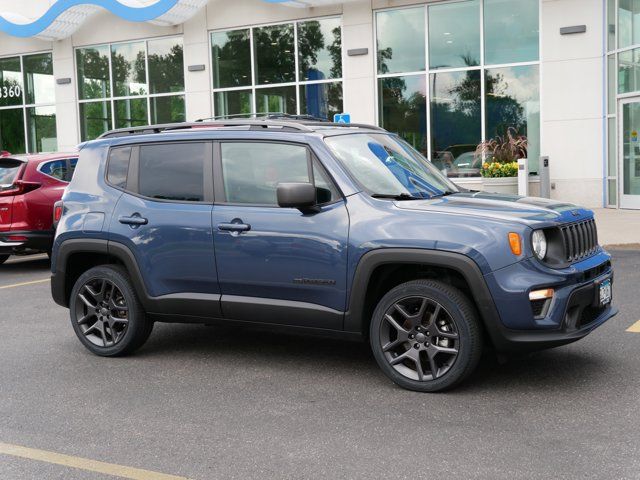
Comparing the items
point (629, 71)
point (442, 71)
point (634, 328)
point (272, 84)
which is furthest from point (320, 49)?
point (634, 328)

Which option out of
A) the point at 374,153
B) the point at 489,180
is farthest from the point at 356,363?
the point at 489,180

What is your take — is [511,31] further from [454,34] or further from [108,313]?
[108,313]

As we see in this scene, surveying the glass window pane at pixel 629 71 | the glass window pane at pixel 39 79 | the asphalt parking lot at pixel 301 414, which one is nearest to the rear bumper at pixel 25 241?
the asphalt parking lot at pixel 301 414

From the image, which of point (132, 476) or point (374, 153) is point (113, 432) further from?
point (374, 153)

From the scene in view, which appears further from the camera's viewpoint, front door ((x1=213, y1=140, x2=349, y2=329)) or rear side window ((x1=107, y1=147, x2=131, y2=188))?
rear side window ((x1=107, y1=147, x2=131, y2=188))

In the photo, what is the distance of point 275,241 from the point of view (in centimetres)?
558

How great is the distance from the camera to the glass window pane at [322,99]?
69.5 ft

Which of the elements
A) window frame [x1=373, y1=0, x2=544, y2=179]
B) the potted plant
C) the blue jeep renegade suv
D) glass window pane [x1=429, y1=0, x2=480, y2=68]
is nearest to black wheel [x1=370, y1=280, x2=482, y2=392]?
the blue jeep renegade suv

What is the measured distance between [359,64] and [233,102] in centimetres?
390

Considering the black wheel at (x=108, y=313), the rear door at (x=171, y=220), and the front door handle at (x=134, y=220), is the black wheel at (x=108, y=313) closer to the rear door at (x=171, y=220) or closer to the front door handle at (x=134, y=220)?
the rear door at (x=171, y=220)

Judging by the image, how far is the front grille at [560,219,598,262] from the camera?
5.20 m

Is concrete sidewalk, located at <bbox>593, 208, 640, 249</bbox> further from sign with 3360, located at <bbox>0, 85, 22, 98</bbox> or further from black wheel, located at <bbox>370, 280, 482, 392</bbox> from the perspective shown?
sign with 3360, located at <bbox>0, 85, 22, 98</bbox>

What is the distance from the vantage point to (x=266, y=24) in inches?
857

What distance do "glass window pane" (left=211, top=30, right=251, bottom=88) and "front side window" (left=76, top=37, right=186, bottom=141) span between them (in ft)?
3.60
